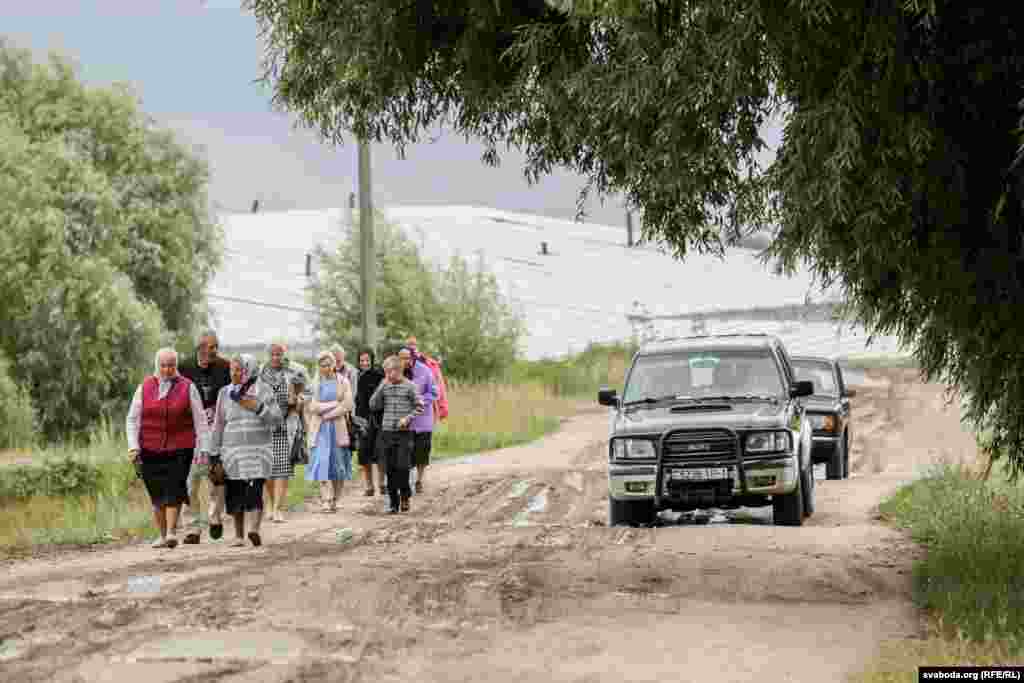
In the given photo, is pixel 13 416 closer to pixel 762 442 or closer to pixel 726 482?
pixel 726 482

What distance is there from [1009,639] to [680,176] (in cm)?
373

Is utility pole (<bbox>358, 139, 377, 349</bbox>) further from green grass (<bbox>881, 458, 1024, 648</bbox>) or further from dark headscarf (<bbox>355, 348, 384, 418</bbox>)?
green grass (<bbox>881, 458, 1024, 648</bbox>)

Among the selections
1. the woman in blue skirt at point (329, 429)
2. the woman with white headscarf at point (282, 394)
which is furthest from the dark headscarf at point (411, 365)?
the woman with white headscarf at point (282, 394)

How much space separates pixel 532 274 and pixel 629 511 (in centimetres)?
5233

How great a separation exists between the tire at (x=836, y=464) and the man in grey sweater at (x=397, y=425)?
7268mm

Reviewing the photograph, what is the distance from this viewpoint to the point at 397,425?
1973 centimetres

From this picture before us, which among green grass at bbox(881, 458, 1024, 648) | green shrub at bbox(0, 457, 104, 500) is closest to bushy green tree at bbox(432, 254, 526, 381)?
green shrub at bbox(0, 457, 104, 500)

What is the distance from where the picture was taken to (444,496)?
22.7 meters

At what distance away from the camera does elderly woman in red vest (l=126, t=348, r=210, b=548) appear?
16359 millimetres

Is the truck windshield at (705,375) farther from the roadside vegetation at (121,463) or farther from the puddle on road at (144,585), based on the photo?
the puddle on road at (144,585)

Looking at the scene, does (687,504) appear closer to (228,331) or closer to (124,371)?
(124,371)

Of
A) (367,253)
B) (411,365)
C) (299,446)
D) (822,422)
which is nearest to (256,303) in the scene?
(367,253)

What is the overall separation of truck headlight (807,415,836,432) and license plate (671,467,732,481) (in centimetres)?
708

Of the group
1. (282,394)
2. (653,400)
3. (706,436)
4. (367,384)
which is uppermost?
(367,384)
